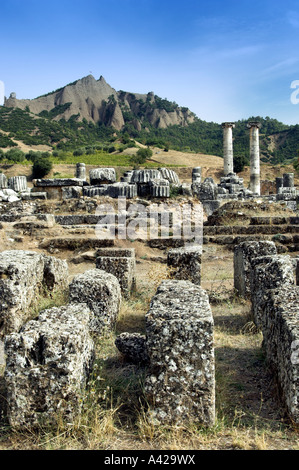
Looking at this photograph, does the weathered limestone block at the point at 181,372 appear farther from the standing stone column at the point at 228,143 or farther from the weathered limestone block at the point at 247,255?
the standing stone column at the point at 228,143

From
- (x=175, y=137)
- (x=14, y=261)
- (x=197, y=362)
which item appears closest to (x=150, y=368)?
(x=197, y=362)

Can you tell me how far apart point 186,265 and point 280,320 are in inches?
128

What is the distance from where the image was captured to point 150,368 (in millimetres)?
2736

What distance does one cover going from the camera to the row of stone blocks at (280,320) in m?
2.71

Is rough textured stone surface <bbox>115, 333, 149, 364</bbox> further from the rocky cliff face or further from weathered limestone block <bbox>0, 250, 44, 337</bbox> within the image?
the rocky cliff face

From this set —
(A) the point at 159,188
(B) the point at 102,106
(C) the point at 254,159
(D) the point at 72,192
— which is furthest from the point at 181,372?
(B) the point at 102,106

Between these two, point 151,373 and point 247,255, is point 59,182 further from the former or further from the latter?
point 151,373

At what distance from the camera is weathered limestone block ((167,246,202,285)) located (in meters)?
6.33

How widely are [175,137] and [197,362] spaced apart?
87452 mm

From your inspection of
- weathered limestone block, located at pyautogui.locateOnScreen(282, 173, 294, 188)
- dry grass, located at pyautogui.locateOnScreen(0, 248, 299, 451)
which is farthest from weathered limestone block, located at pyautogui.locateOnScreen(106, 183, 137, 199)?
weathered limestone block, located at pyautogui.locateOnScreen(282, 173, 294, 188)

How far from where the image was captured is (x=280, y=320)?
3143mm

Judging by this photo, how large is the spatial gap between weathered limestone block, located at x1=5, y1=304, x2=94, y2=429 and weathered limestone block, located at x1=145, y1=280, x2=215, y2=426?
517mm

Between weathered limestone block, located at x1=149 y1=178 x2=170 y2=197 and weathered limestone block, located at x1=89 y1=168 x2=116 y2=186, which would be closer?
weathered limestone block, located at x1=149 y1=178 x2=170 y2=197

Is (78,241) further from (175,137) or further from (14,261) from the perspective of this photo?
(175,137)
